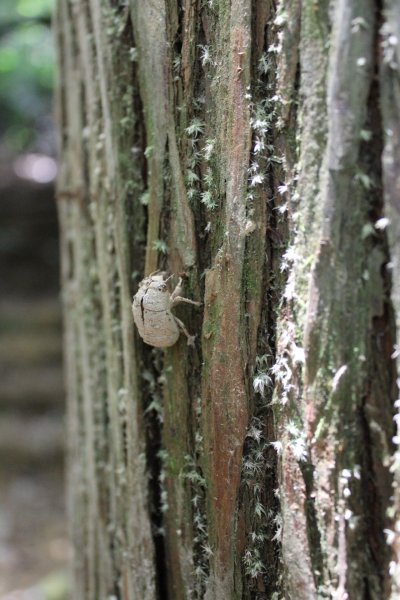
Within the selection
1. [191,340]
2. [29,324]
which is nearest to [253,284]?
[191,340]

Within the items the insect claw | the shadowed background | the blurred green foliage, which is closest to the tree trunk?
the insect claw

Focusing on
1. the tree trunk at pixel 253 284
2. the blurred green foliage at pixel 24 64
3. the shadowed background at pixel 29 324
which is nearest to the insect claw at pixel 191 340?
the tree trunk at pixel 253 284

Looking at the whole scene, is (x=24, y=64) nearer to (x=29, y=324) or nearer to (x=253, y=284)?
(x=29, y=324)

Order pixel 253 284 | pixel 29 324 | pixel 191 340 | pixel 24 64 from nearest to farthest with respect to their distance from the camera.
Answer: pixel 253 284
pixel 191 340
pixel 24 64
pixel 29 324

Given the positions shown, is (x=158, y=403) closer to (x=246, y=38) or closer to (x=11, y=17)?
(x=246, y=38)

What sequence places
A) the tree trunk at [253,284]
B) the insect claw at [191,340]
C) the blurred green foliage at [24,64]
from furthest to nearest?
the blurred green foliage at [24,64], the insect claw at [191,340], the tree trunk at [253,284]

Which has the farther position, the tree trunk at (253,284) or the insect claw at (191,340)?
the insect claw at (191,340)

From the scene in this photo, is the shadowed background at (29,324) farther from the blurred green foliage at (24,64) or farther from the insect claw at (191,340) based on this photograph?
the insect claw at (191,340)
